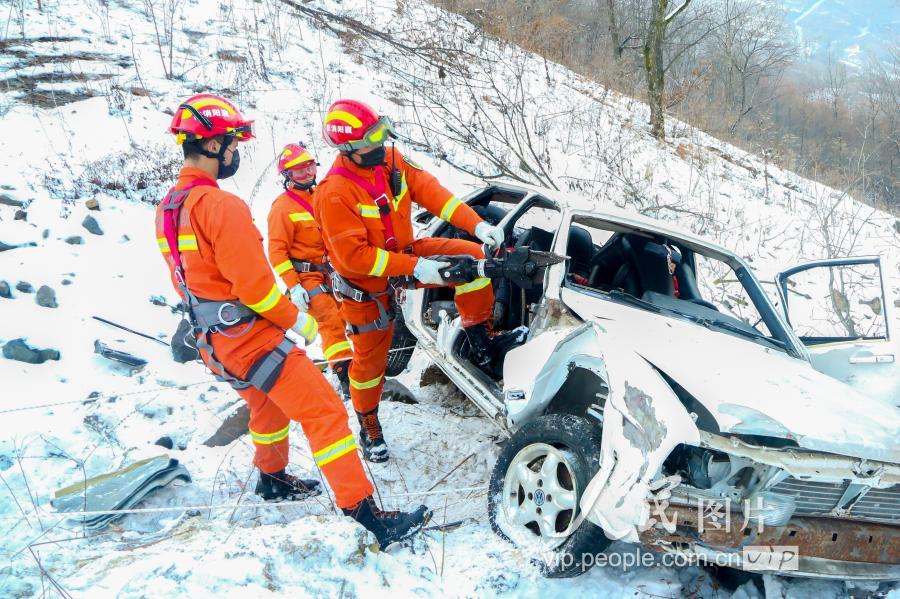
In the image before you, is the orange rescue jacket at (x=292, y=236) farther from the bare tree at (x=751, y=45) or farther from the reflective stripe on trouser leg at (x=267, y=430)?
the bare tree at (x=751, y=45)

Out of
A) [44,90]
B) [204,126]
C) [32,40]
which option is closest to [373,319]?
[204,126]

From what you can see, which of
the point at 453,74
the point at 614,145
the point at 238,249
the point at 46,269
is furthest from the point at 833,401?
the point at 453,74

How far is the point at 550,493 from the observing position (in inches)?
94.0

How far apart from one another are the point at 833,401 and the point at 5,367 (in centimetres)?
505

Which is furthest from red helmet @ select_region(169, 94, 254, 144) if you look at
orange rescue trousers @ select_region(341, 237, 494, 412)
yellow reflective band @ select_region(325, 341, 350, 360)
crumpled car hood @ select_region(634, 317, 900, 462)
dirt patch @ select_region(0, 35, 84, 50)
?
dirt patch @ select_region(0, 35, 84, 50)

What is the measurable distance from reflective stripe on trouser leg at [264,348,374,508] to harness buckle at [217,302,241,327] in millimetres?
295

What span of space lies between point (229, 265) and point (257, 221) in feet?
15.8

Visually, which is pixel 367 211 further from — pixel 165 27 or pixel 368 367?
pixel 165 27

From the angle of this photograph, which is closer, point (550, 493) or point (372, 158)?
point (550, 493)

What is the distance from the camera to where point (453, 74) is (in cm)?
974

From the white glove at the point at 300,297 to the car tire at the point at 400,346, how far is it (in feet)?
2.20

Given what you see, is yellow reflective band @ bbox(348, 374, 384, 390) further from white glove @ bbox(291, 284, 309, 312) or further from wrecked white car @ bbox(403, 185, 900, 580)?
white glove @ bbox(291, 284, 309, 312)

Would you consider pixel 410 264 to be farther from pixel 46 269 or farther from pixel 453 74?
pixel 453 74

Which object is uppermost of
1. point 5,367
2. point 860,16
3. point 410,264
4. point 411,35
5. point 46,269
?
point 860,16
